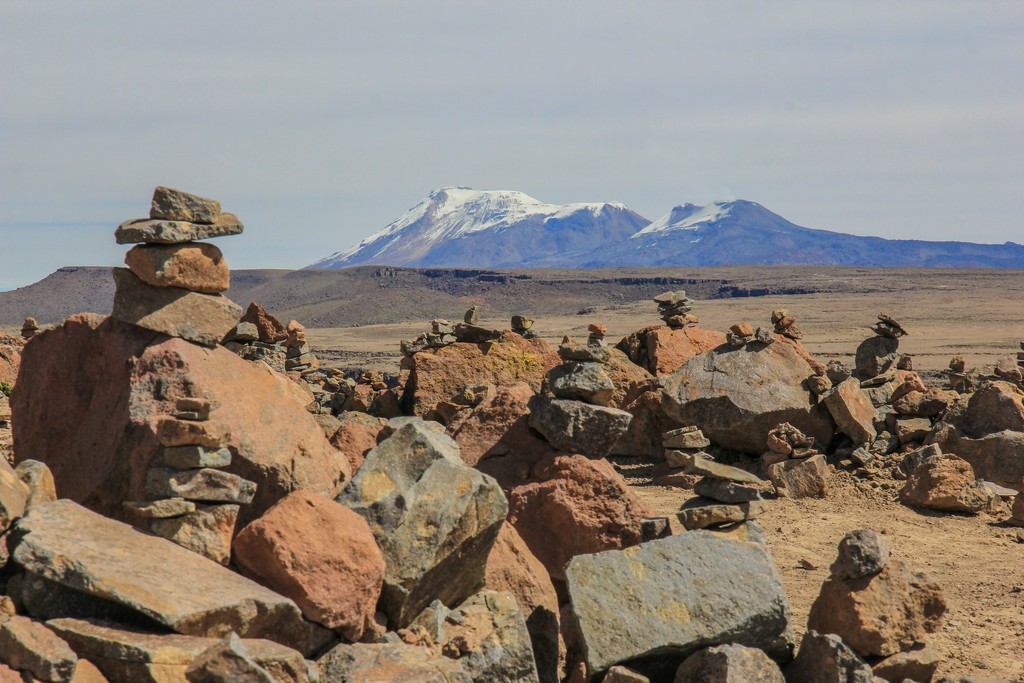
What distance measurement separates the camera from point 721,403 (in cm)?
1447

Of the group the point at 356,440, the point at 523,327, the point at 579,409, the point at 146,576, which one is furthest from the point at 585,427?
the point at 523,327

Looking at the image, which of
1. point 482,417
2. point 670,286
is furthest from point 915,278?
point 482,417

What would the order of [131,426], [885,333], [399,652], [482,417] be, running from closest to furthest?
[399,652] → [131,426] → [482,417] → [885,333]

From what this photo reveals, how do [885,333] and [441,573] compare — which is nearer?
[441,573]

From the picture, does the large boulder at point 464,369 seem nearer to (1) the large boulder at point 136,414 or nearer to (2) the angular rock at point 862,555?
(1) the large boulder at point 136,414

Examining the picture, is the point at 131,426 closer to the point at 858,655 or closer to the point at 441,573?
the point at 441,573

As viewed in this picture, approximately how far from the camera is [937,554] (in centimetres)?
1027

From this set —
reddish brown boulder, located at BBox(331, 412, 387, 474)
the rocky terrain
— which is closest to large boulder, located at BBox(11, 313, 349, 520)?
the rocky terrain

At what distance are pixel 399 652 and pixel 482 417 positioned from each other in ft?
16.5

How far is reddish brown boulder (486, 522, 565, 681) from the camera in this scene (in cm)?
695

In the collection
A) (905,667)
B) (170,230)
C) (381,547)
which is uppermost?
(170,230)

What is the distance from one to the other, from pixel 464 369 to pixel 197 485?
32.4 feet

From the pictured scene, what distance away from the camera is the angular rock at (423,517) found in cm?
629

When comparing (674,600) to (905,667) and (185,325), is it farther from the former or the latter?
→ (185,325)
